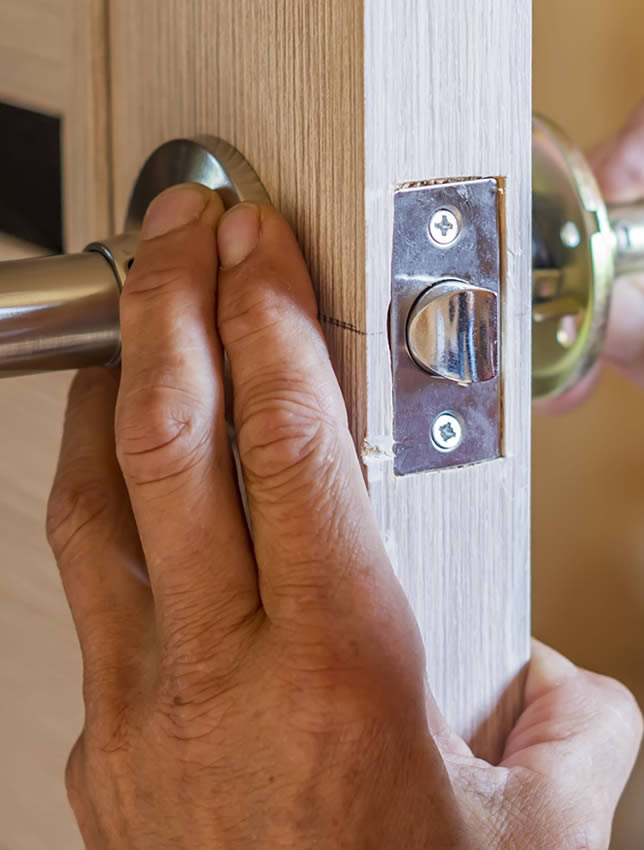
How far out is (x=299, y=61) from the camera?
232mm

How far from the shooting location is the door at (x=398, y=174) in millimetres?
221

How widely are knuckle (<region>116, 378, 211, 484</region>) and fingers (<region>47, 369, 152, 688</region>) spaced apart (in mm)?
63

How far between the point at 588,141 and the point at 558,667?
2.76ft

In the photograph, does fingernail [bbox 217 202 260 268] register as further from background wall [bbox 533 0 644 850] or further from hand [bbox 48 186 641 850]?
background wall [bbox 533 0 644 850]

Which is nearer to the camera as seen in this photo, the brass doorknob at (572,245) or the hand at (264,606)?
the hand at (264,606)

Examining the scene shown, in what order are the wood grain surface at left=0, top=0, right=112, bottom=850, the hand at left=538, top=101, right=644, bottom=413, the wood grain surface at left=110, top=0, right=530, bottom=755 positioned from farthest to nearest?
the hand at left=538, top=101, right=644, bottom=413, the wood grain surface at left=0, top=0, right=112, bottom=850, the wood grain surface at left=110, top=0, right=530, bottom=755

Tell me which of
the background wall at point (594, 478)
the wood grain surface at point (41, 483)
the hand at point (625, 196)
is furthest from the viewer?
the background wall at point (594, 478)

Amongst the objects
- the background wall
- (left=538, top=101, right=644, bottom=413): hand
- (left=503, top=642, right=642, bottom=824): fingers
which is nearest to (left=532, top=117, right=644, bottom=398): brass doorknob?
(left=503, top=642, right=642, bottom=824): fingers

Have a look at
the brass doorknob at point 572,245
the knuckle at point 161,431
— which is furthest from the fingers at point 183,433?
the brass doorknob at point 572,245

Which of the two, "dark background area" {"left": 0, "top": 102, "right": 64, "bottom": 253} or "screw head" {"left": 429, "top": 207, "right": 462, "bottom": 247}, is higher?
"dark background area" {"left": 0, "top": 102, "right": 64, "bottom": 253}

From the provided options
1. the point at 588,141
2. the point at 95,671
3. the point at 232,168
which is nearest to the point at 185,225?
the point at 232,168

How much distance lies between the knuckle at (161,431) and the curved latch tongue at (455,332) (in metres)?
0.05

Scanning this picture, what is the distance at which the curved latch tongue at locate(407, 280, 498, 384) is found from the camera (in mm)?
232

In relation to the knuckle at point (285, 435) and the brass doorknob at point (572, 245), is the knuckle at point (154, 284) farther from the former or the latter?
the brass doorknob at point (572, 245)
